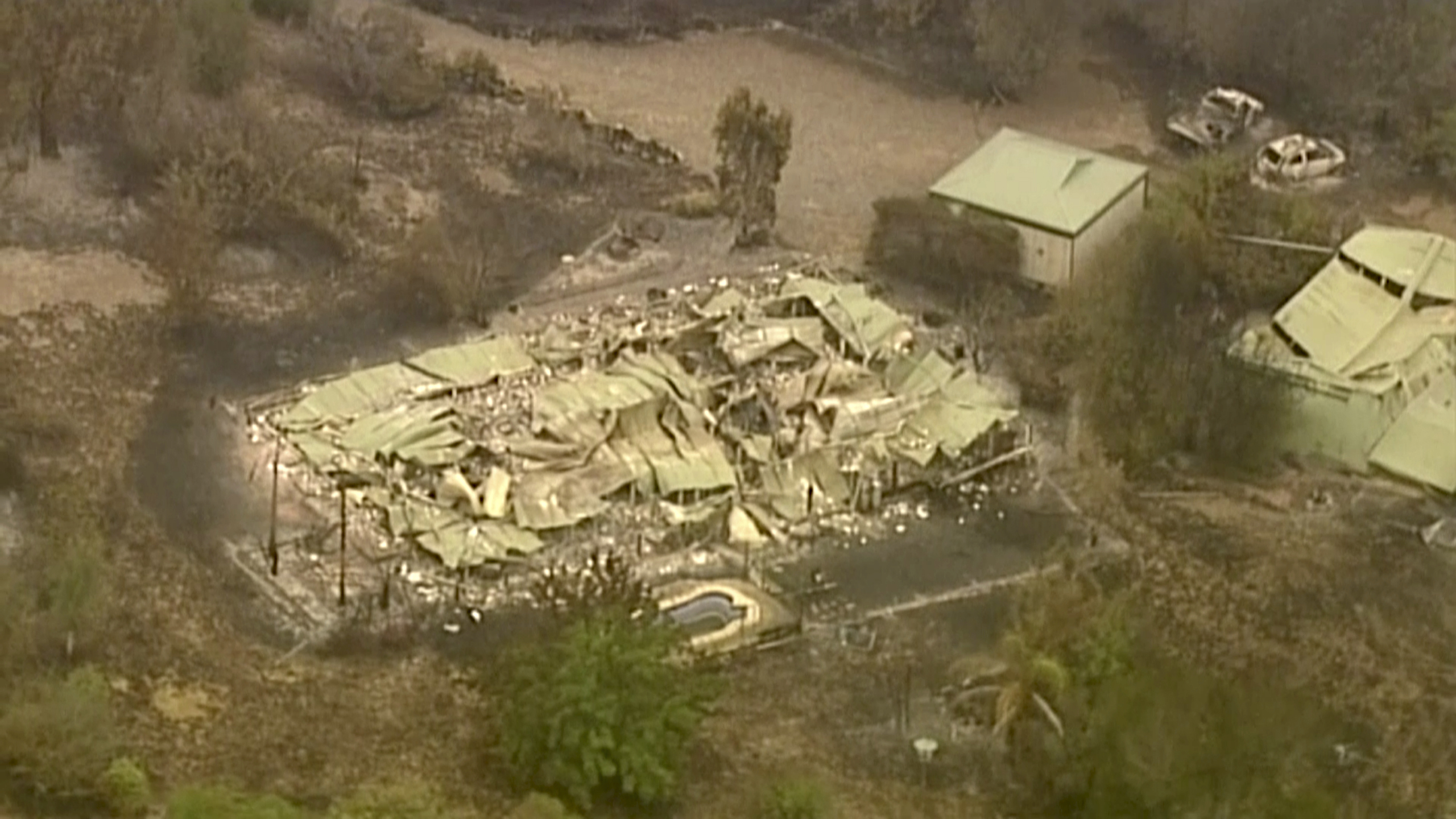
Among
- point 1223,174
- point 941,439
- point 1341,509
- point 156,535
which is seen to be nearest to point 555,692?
point 156,535

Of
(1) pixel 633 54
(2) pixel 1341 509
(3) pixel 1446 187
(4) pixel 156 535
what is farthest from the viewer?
(1) pixel 633 54

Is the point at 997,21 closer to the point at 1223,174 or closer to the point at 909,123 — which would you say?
the point at 909,123

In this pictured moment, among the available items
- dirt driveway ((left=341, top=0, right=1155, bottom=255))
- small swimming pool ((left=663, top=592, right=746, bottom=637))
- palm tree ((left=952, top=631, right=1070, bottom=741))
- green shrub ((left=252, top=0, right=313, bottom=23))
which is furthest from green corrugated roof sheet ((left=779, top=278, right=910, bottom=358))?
green shrub ((left=252, top=0, right=313, bottom=23))

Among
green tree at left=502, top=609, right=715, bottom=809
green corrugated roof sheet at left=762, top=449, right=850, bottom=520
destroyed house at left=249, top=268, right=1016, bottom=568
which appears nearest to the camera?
green tree at left=502, top=609, right=715, bottom=809

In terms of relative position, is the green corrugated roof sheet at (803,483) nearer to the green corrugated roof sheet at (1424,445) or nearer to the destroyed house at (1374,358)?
the destroyed house at (1374,358)

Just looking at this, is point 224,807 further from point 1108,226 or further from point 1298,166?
point 1298,166

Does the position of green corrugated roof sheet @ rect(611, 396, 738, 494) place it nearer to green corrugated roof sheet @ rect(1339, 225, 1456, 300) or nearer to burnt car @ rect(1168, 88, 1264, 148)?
green corrugated roof sheet @ rect(1339, 225, 1456, 300)
